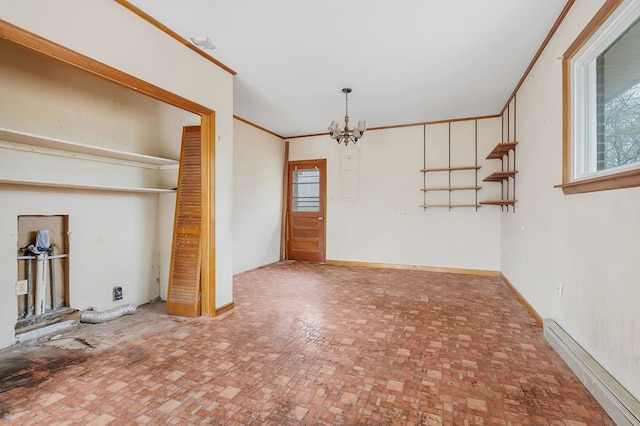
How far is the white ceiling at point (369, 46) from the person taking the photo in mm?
2498

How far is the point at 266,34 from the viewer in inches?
113

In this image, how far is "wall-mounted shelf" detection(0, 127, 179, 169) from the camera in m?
2.41

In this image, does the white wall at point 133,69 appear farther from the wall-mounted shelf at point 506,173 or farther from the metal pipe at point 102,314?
the wall-mounted shelf at point 506,173

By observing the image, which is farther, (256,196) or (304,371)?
(256,196)

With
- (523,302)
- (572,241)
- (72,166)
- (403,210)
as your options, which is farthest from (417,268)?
(72,166)

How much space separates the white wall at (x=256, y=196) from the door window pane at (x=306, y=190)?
0.34 meters

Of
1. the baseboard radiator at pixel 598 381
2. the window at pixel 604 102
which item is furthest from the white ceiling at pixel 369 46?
the baseboard radiator at pixel 598 381

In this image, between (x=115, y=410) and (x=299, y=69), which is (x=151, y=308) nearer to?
(x=115, y=410)

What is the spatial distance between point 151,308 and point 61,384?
1.59m

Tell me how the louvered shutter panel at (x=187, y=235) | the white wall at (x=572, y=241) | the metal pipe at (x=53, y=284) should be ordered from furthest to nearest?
the louvered shutter panel at (x=187, y=235)
the metal pipe at (x=53, y=284)
the white wall at (x=572, y=241)

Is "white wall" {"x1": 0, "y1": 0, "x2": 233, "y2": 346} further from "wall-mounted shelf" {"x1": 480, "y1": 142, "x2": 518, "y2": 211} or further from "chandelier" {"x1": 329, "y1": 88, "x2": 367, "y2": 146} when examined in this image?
"wall-mounted shelf" {"x1": 480, "y1": 142, "x2": 518, "y2": 211}

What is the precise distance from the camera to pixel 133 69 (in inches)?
98.6

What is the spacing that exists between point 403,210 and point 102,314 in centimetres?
496

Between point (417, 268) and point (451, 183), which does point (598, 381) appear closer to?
point (417, 268)
